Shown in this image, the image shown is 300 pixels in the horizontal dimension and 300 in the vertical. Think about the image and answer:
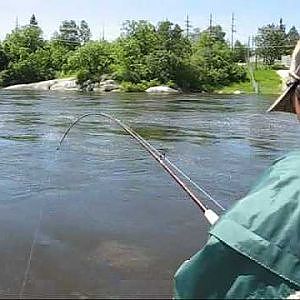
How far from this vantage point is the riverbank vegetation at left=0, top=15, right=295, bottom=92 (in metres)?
74.3

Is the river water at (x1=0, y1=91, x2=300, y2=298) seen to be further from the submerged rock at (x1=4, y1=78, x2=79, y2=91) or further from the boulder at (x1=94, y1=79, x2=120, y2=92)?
the submerged rock at (x1=4, y1=78, x2=79, y2=91)

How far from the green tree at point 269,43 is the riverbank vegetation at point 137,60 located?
40.9 inches

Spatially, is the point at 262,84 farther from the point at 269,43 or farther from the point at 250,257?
the point at 250,257

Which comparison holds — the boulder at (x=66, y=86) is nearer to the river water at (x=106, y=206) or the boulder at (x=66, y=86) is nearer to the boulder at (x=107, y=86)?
the boulder at (x=107, y=86)

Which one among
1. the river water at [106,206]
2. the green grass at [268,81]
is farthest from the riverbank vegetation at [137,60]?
the river water at [106,206]

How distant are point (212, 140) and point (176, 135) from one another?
1511mm

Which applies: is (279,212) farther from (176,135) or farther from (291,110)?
(176,135)

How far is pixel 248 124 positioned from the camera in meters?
20.5

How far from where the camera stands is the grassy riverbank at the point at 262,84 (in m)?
61.7

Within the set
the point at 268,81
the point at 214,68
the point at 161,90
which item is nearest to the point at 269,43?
the point at 214,68

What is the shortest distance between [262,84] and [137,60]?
66.3 feet

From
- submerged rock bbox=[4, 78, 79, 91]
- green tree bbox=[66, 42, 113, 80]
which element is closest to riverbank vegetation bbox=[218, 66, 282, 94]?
green tree bbox=[66, 42, 113, 80]

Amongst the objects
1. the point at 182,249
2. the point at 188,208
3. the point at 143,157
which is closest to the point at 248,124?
the point at 143,157

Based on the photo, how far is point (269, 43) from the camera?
96812 millimetres
